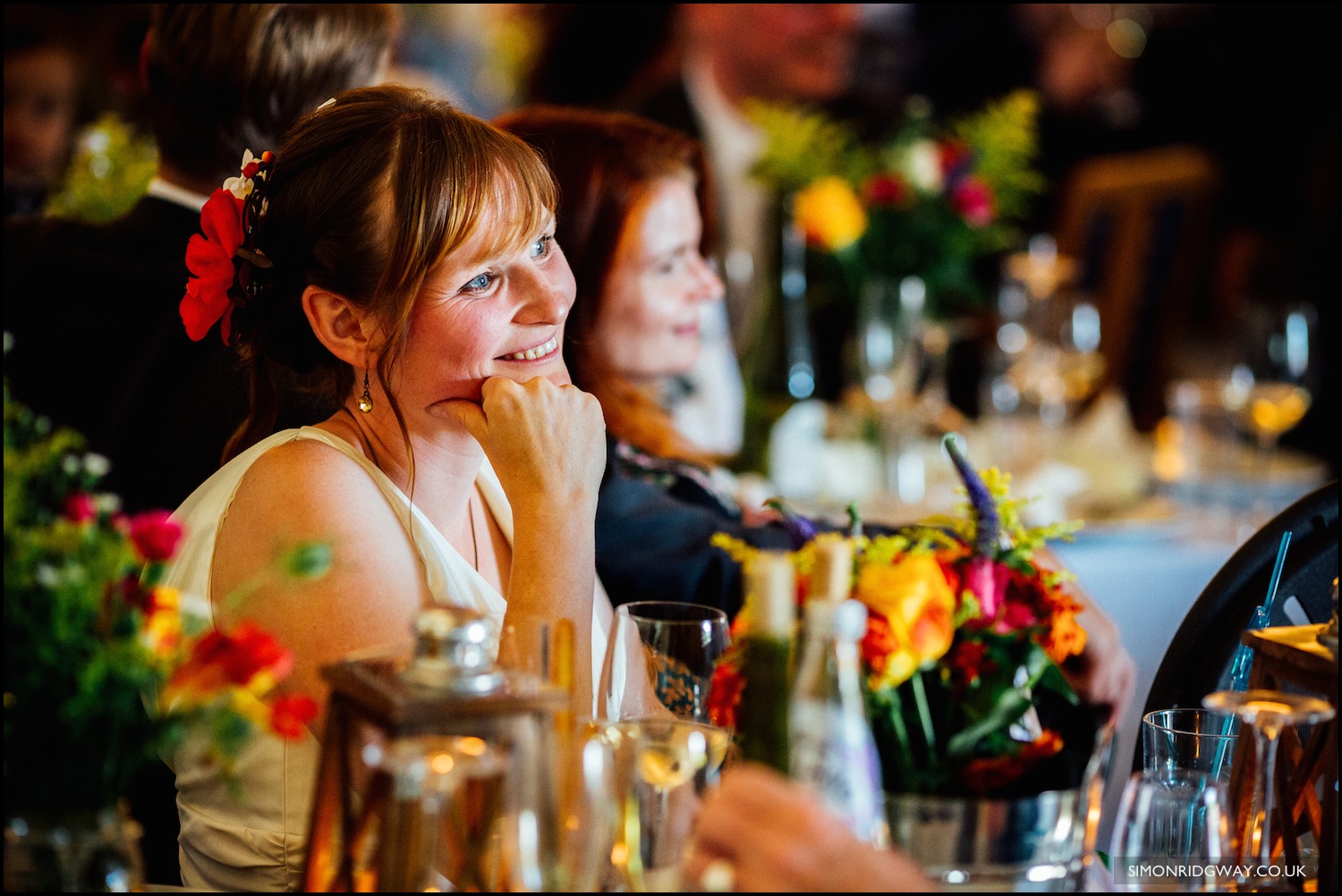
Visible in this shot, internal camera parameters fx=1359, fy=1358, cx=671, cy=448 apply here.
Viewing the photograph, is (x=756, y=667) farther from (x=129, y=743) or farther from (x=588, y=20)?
(x=588, y=20)

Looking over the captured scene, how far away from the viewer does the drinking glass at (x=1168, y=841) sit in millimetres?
944

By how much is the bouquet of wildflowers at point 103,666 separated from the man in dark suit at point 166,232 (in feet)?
3.22

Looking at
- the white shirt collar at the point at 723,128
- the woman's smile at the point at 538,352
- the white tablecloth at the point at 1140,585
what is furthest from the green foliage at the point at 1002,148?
the woman's smile at the point at 538,352

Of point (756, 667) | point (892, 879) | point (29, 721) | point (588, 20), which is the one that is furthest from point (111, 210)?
point (588, 20)

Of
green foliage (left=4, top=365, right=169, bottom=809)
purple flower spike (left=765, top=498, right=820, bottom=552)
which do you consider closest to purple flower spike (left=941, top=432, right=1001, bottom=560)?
purple flower spike (left=765, top=498, right=820, bottom=552)

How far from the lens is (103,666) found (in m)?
0.83

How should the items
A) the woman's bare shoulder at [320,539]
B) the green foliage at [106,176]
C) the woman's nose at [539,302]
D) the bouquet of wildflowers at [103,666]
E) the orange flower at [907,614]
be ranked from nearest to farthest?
the bouquet of wildflowers at [103,666] → the orange flower at [907,614] → the woman's bare shoulder at [320,539] → the woman's nose at [539,302] → the green foliage at [106,176]

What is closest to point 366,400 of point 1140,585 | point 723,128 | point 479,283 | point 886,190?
point 479,283

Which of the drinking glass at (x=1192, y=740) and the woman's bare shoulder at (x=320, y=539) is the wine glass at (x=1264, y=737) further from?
the woman's bare shoulder at (x=320, y=539)

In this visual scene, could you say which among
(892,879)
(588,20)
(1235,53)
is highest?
(1235,53)

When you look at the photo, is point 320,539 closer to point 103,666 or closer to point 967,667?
point 103,666

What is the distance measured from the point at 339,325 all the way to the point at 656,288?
99 centimetres

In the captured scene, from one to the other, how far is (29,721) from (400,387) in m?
0.63

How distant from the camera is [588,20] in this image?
4055 mm
